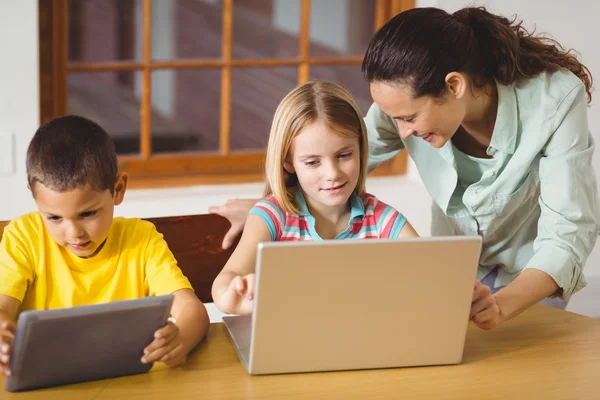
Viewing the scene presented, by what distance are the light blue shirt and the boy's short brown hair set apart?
0.68 meters

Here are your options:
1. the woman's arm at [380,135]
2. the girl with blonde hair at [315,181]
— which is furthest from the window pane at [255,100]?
the girl with blonde hair at [315,181]

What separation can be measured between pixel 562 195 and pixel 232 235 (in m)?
0.66

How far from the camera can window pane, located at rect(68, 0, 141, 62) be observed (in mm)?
8883

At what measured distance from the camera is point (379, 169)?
3373mm

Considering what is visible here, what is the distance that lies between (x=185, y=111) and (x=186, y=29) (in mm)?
2157

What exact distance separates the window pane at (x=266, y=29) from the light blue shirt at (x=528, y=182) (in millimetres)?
6908

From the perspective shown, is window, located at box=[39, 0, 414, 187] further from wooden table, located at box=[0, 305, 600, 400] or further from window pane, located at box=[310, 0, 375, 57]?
wooden table, located at box=[0, 305, 600, 400]

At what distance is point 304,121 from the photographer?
1654mm

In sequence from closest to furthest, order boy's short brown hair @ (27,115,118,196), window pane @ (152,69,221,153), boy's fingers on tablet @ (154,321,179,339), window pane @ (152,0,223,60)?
1. boy's fingers on tablet @ (154,321,179,339)
2. boy's short brown hair @ (27,115,118,196)
3. window pane @ (152,69,221,153)
4. window pane @ (152,0,223,60)

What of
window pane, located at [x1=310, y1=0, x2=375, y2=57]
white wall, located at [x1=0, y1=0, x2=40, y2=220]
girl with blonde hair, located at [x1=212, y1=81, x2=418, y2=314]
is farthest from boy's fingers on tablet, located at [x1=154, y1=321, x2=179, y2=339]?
window pane, located at [x1=310, y1=0, x2=375, y2=57]

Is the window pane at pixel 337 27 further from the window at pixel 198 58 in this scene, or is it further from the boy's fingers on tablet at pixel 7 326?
the boy's fingers on tablet at pixel 7 326

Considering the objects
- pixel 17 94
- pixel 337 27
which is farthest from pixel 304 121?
pixel 337 27

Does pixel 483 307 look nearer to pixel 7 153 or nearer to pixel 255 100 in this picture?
pixel 7 153

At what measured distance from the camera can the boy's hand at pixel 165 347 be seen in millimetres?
1309
